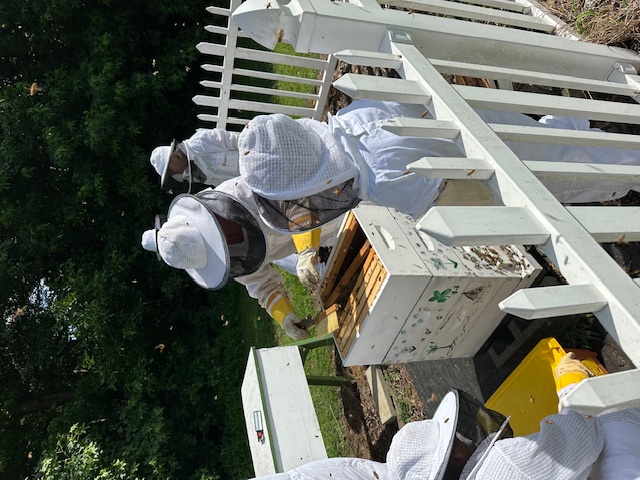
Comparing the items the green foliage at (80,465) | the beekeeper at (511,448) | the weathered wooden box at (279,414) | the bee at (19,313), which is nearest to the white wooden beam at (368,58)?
the beekeeper at (511,448)

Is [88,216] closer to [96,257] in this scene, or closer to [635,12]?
[96,257]

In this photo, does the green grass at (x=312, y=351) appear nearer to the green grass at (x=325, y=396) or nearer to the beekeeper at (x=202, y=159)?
the green grass at (x=325, y=396)

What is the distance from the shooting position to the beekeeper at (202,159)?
3295 millimetres

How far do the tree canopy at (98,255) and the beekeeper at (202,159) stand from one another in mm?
2312

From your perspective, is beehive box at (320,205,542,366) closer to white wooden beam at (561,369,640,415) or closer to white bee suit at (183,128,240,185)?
white bee suit at (183,128,240,185)

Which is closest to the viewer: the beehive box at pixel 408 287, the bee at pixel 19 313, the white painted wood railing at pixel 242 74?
the beehive box at pixel 408 287

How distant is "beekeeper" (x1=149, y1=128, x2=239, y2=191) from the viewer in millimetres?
3295

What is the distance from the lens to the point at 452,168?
1.36 m

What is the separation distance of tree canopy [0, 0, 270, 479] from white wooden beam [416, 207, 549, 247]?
4786 millimetres

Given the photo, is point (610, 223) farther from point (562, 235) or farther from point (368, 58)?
point (368, 58)

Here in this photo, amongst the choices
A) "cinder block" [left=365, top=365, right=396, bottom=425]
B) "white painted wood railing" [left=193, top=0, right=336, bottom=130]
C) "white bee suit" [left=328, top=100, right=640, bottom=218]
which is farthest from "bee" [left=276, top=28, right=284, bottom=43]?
"cinder block" [left=365, top=365, right=396, bottom=425]

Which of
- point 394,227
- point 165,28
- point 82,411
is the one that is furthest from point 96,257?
point 394,227

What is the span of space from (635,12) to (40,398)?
7182 millimetres

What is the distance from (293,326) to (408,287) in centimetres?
89
